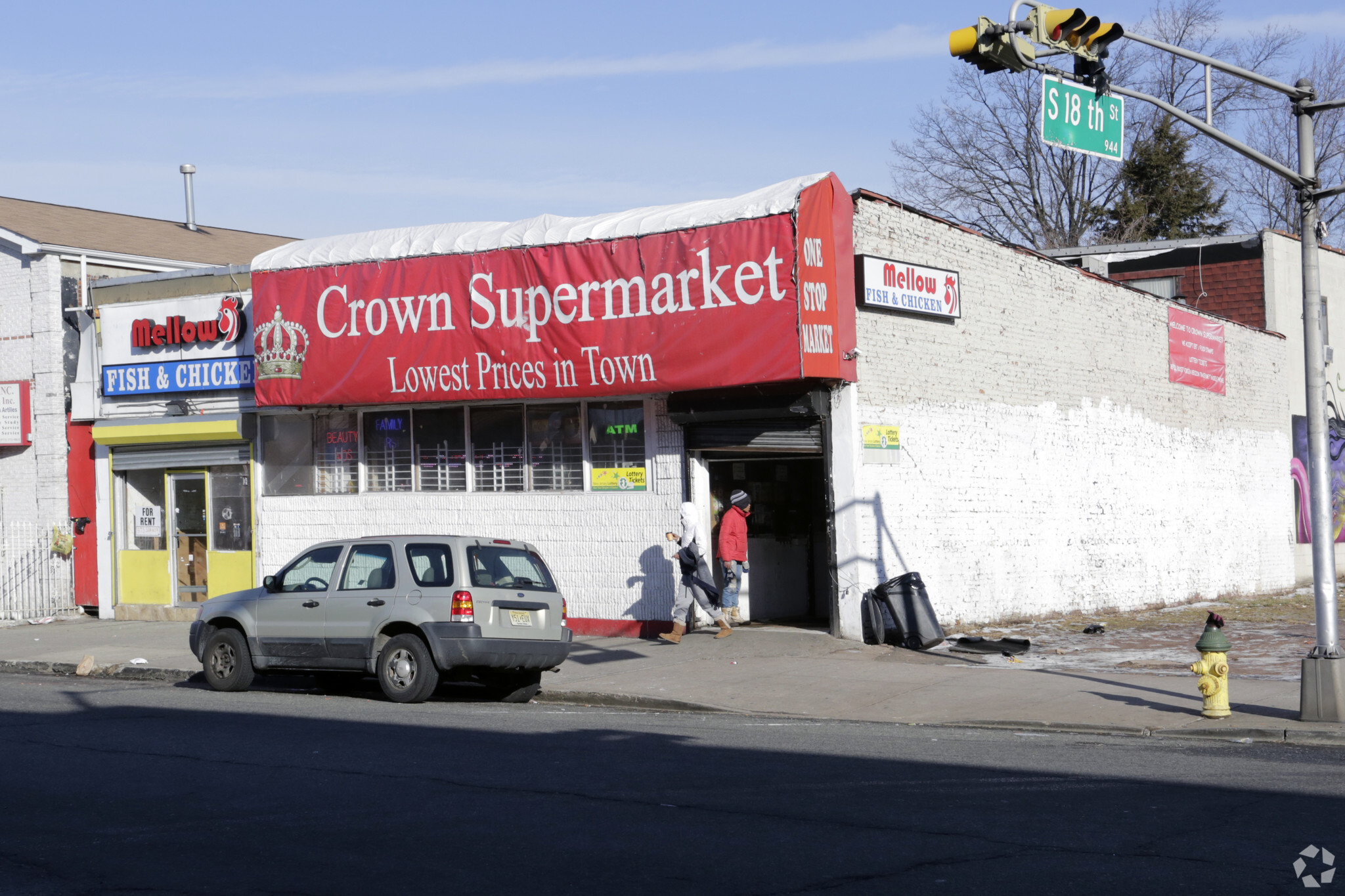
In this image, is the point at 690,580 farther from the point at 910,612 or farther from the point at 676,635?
the point at 910,612

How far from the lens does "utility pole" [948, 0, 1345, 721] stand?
33.5ft

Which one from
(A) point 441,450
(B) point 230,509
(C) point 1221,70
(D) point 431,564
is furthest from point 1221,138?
(B) point 230,509

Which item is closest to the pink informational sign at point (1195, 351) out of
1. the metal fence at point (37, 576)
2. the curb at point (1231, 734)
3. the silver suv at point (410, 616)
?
the curb at point (1231, 734)

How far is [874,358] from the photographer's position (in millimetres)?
17484

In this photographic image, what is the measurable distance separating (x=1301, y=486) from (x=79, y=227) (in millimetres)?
26381

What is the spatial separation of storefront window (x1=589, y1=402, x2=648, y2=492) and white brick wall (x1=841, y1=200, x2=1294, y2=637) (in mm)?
3084

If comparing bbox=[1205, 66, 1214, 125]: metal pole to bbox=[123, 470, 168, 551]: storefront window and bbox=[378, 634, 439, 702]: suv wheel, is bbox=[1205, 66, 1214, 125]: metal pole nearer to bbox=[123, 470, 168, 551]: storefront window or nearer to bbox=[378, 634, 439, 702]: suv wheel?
bbox=[378, 634, 439, 702]: suv wheel

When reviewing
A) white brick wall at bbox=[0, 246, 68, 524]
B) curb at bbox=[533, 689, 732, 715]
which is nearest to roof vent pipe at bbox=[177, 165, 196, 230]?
white brick wall at bbox=[0, 246, 68, 524]

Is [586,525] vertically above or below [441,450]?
below

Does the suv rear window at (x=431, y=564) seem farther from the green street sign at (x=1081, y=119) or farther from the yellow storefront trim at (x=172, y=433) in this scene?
the yellow storefront trim at (x=172, y=433)

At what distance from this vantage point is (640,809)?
793 cm

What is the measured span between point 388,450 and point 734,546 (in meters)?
6.12

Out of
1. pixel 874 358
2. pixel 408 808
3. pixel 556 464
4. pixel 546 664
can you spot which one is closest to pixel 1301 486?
pixel 874 358

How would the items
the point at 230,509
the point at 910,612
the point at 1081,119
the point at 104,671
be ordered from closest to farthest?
1. the point at 1081,119
2. the point at 910,612
3. the point at 104,671
4. the point at 230,509
